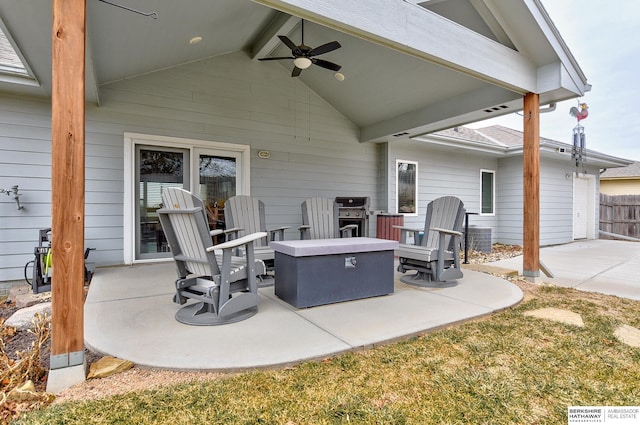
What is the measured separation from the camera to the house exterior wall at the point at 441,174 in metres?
7.79

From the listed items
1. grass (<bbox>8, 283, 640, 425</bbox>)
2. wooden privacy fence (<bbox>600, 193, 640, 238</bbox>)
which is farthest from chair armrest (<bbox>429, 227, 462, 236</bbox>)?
wooden privacy fence (<bbox>600, 193, 640, 238</bbox>)

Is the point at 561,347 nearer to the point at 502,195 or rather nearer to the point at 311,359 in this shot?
the point at 311,359

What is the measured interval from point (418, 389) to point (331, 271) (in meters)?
1.58

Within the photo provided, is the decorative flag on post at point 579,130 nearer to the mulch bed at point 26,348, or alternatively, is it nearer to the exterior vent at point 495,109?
the exterior vent at point 495,109

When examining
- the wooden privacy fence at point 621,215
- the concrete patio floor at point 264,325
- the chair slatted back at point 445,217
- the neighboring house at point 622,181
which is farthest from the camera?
the neighboring house at point 622,181

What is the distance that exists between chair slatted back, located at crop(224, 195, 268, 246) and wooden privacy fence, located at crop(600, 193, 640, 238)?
13398mm

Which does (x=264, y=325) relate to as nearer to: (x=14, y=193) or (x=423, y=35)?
(x=423, y=35)

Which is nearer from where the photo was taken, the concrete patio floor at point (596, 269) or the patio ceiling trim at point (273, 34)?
the concrete patio floor at point (596, 269)

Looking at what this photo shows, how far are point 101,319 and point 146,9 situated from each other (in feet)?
10.2

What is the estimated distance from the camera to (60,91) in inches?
74.4

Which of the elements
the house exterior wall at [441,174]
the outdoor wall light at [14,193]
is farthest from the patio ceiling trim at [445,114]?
the outdoor wall light at [14,193]

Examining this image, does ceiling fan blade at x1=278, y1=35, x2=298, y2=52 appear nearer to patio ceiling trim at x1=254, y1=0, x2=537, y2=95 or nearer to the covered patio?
the covered patio

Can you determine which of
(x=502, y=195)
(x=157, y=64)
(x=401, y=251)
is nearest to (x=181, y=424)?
(x=401, y=251)

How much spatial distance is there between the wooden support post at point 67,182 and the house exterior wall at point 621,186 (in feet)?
68.9
